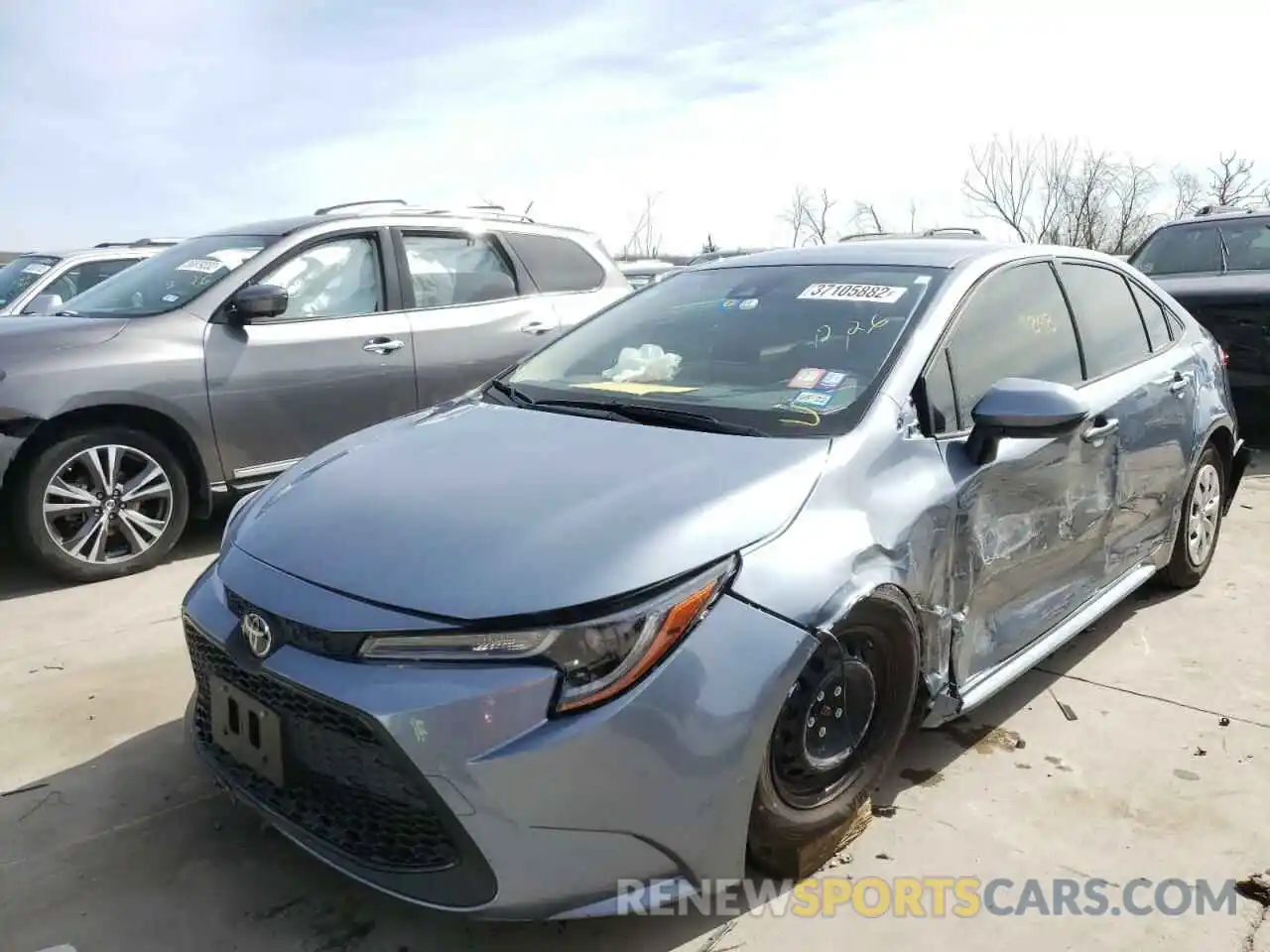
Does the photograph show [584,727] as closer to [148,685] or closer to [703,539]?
[703,539]

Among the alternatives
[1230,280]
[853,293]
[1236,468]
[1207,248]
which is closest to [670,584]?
[853,293]

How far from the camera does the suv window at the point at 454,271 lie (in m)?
5.61

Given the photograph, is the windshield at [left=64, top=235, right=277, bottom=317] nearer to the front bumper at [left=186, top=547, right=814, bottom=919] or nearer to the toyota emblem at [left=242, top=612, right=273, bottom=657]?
the toyota emblem at [left=242, top=612, right=273, bottom=657]

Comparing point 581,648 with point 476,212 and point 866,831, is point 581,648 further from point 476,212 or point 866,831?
point 476,212

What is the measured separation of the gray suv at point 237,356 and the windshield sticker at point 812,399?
3163 mm

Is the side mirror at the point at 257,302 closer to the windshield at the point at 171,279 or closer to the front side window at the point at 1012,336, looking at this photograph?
the windshield at the point at 171,279

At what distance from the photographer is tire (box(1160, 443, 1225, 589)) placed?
413cm

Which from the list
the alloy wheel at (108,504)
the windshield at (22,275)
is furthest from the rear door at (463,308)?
the windshield at (22,275)

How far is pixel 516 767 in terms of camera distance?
1.82m

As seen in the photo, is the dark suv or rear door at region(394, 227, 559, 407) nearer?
rear door at region(394, 227, 559, 407)

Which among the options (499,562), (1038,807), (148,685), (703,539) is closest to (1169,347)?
(1038,807)

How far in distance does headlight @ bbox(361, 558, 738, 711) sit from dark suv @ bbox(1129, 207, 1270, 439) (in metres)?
6.16

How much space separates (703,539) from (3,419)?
11.7ft

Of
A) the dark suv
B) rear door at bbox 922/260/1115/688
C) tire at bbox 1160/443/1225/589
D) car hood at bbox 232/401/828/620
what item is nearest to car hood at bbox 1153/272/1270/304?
the dark suv
